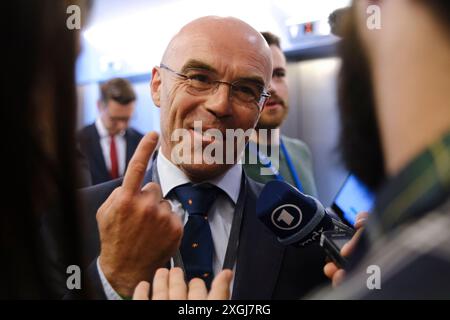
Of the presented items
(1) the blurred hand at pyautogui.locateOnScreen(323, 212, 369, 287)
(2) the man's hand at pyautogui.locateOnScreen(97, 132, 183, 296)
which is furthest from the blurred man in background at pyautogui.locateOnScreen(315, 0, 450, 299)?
(2) the man's hand at pyautogui.locateOnScreen(97, 132, 183, 296)

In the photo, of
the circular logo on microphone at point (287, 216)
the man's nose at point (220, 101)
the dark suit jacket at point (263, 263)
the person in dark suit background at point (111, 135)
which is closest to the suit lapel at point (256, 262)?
the dark suit jacket at point (263, 263)

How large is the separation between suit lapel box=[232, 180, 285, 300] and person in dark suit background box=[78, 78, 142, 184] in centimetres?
40

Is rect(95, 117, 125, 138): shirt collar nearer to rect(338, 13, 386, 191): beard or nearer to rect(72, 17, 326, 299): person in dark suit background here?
rect(72, 17, 326, 299): person in dark suit background

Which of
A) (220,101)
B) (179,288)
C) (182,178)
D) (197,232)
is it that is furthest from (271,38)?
(179,288)

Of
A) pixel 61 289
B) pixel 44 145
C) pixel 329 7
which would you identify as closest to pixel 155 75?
pixel 44 145

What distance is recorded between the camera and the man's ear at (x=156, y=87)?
4.08 feet

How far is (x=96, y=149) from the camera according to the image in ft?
4.25

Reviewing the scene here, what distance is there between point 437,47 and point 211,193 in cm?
66

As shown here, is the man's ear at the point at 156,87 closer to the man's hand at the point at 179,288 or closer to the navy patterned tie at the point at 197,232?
the navy patterned tie at the point at 197,232

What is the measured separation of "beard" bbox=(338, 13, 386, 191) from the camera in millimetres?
1004

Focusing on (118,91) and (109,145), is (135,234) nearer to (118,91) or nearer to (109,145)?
(109,145)

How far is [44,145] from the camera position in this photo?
0.97 m
